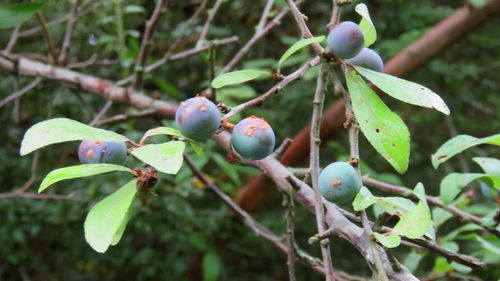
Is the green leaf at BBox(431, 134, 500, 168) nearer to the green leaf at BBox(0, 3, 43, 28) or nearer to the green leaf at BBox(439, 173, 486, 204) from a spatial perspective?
the green leaf at BBox(439, 173, 486, 204)

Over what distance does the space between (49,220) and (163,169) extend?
1.36m

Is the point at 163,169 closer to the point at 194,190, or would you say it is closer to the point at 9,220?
the point at 194,190

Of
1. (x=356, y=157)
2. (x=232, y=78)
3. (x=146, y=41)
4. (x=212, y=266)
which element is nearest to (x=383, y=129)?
(x=356, y=157)

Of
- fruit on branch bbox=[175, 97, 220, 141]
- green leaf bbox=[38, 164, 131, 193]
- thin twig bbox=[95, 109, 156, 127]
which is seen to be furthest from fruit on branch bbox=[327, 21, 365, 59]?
thin twig bbox=[95, 109, 156, 127]

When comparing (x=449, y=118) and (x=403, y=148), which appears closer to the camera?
(x=403, y=148)

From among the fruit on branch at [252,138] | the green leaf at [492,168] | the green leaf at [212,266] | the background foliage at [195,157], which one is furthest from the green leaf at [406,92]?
the green leaf at [212,266]

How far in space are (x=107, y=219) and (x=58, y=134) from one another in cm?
9

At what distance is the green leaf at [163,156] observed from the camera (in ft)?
1.53

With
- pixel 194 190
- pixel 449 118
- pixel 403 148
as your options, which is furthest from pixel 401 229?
pixel 449 118

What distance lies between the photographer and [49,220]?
67.1 inches

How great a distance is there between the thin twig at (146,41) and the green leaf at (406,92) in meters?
0.65

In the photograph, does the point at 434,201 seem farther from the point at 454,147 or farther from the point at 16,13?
the point at 16,13

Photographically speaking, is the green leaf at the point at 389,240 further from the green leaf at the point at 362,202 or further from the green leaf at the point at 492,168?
the green leaf at the point at 492,168

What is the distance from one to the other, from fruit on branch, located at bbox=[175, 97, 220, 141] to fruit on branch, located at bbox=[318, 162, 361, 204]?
12 centimetres
